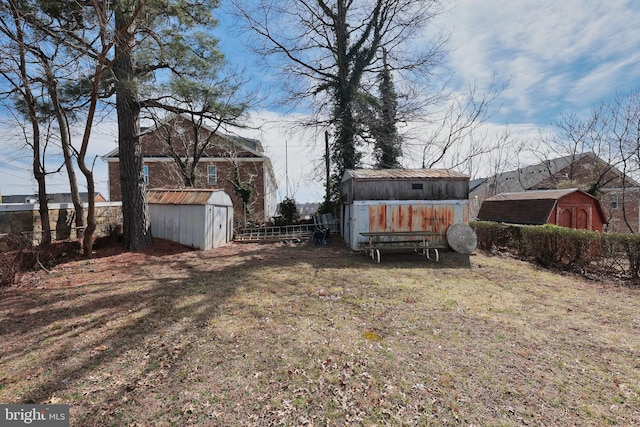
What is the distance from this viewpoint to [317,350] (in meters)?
3.78

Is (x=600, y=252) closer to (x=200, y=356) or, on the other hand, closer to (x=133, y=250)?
(x=200, y=356)

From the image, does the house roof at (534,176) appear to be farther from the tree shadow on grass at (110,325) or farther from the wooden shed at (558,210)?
the tree shadow on grass at (110,325)

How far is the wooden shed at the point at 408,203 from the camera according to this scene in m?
10.5

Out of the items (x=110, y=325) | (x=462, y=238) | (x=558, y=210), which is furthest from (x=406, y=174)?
(x=110, y=325)

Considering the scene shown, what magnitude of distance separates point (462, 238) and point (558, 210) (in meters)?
6.88

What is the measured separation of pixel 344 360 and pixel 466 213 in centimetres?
878

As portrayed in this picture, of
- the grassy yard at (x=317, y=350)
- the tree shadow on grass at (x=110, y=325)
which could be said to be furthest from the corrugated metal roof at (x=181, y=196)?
the grassy yard at (x=317, y=350)

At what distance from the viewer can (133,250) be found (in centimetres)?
920

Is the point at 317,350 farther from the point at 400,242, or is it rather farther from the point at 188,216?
the point at 188,216

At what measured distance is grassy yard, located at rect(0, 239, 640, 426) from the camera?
2.77 m

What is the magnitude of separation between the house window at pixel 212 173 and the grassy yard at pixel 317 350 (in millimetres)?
14517

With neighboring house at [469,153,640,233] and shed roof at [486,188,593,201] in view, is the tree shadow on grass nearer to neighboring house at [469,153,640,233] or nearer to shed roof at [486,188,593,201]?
shed roof at [486,188,593,201]

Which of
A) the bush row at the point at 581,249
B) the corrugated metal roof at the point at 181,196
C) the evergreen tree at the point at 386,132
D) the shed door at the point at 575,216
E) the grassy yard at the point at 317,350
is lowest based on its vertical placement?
the grassy yard at the point at 317,350

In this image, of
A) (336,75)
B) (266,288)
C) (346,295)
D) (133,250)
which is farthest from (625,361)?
(336,75)
